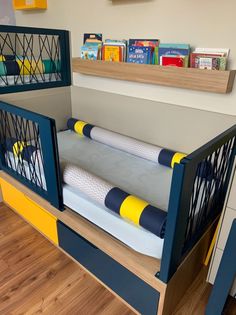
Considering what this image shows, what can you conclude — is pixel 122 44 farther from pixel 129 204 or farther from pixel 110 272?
pixel 110 272

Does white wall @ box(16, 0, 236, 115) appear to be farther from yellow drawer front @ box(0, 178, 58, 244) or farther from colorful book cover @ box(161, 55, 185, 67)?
yellow drawer front @ box(0, 178, 58, 244)

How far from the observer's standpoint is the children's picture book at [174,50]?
4.37 feet

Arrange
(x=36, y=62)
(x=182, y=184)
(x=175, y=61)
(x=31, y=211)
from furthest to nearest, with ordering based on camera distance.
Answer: (x=36, y=62), (x=31, y=211), (x=175, y=61), (x=182, y=184)

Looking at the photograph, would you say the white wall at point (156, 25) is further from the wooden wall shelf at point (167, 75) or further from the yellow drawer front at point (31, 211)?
the yellow drawer front at point (31, 211)

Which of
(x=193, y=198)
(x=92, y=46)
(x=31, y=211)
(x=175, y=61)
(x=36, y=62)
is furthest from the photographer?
(x=36, y=62)

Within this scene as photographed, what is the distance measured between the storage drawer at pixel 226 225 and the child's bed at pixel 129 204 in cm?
9

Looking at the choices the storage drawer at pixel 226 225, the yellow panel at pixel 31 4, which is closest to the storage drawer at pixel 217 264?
the storage drawer at pixel 226 225

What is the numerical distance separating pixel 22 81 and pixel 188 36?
1.12 meters

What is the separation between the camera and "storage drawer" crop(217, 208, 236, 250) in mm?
1055

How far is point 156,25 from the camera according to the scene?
146 centimetres

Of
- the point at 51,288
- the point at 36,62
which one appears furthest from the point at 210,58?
the point at 51,288

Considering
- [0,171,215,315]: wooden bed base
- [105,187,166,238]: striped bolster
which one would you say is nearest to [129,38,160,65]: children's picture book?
[105,187,166,238]: striped bolster

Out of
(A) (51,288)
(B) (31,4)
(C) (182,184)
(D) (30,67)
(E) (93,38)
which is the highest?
(B) (31,4)

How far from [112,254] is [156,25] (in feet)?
4.11
